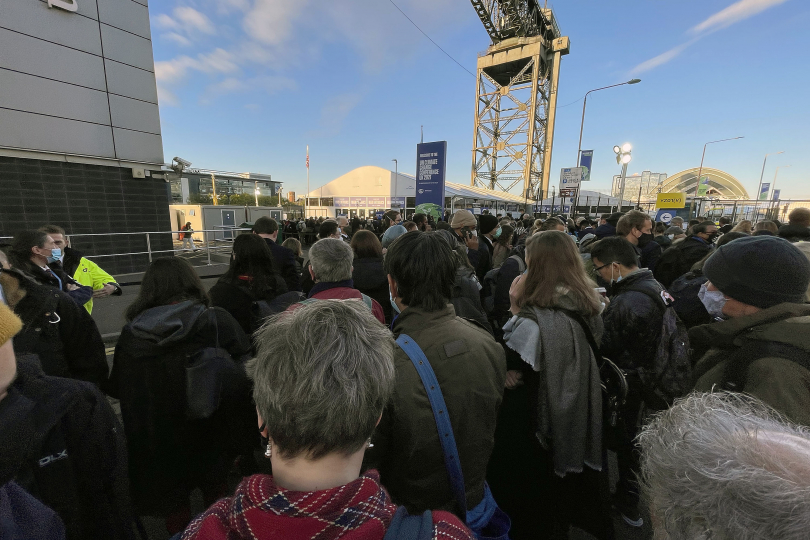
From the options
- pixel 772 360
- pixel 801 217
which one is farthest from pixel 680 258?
pixel 772 360

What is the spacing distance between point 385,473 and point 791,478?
3.65 feet

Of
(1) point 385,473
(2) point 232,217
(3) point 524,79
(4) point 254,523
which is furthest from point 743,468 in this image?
(3) point 524,79

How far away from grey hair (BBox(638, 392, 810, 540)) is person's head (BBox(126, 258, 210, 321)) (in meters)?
2.09

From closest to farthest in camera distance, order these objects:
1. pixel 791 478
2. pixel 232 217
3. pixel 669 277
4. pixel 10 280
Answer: pixel 791 478, pixel 10 280, pixel 669 277, pixel 232 217

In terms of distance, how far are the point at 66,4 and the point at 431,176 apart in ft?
33.3

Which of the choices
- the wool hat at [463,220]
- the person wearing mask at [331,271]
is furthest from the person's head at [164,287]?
the wool hat at [463,220]

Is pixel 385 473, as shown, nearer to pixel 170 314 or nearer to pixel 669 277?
pixel 170 314

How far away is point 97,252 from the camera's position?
8867 millimetres

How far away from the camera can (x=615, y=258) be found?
7.67ft

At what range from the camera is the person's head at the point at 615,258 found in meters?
2.31

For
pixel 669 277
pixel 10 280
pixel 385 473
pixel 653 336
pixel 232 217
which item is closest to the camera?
pixel 385 473

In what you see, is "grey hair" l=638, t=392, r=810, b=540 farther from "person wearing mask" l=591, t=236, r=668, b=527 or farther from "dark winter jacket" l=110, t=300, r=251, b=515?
"dark winter jacket" l=110, t=300, r=251, b=515

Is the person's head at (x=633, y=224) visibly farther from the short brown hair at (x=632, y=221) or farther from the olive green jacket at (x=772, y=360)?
the olive green jacket at (x=772, y=360)

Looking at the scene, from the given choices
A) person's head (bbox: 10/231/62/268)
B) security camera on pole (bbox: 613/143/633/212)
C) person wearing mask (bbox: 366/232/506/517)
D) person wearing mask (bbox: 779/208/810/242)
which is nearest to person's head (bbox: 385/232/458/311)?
person wearing mask (bbox: 366/232/506/517)
